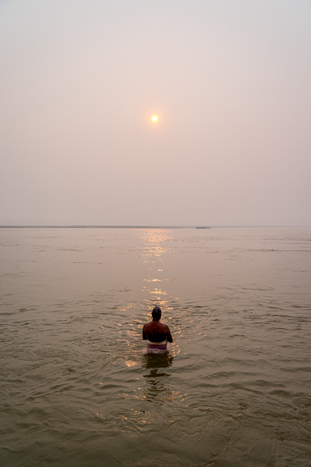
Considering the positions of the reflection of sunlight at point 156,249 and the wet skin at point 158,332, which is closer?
the wet skin at point 158,332

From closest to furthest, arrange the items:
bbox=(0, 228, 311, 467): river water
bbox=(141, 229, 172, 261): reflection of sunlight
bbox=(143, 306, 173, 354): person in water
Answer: bbox=(0, 228, 311, 467): river water
bbox=(143, 306, 173, 354): person in water
bbox=(141, 229, 172, 261): reflection of sunlight

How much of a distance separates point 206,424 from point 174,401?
1.00 meters

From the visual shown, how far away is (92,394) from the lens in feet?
24.3

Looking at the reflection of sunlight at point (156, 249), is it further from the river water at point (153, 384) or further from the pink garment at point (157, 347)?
Answer: the pink garment at point (157, 347)

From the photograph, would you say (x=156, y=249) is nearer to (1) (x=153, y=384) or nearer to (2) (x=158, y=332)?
(2) (x=158, y=332)

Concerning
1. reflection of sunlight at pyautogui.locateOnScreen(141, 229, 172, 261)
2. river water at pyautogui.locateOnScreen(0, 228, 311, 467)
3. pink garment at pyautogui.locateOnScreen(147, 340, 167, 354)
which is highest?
pink garment at pyautogui.locateOnScreen(147, 340, 167, 354)

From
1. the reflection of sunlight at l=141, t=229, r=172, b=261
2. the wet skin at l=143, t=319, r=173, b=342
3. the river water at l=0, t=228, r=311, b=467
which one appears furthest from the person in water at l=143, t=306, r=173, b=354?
the reflection of sunlight at l=141, t=229, r=172, b=261

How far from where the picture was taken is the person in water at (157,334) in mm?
9430

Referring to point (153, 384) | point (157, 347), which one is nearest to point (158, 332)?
point (157, 347)

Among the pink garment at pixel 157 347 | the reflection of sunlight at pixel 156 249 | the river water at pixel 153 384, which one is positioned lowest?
the reflection of sunlight at pixel 156 249

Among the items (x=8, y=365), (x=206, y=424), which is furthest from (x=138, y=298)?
(x=206, y=424)

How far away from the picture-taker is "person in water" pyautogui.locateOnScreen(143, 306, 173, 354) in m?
9.43

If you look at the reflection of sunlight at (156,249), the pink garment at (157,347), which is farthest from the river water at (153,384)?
the reflection of sunlight at (156,249)

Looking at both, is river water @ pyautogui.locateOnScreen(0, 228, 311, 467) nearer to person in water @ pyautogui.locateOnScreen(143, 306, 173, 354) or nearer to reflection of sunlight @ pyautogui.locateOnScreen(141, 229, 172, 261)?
person in water @ pyautogui.locateOnScreen(143, 306, 173, 354)
